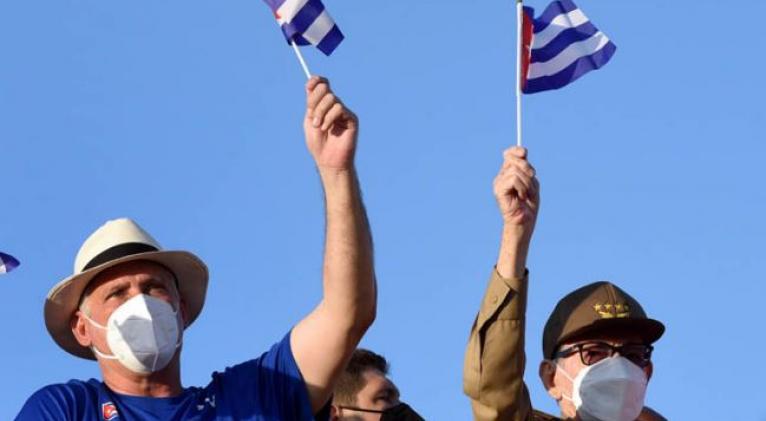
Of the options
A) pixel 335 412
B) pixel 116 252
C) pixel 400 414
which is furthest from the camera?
pixel 335 412

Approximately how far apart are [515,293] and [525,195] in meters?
0.47

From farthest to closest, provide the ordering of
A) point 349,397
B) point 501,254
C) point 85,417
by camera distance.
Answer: point 349,397 < point 501,254 < point 85,417

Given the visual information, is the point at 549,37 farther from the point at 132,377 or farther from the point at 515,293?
the point at 132,377

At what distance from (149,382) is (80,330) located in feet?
1.91

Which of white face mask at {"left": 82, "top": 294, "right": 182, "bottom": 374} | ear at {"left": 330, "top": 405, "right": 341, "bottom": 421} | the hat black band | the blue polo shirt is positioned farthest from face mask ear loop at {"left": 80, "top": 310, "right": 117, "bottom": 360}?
ear at {"left": 330, "top": 405, "right": 341, "bottom": 421}

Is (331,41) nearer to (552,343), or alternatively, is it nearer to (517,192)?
(517,192)

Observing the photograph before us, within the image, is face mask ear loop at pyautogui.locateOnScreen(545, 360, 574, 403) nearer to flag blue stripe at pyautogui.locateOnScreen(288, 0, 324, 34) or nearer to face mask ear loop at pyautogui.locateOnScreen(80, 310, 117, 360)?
flag blue stripe at pyautogui.locateOnScreen(288, 0, 324, 34)

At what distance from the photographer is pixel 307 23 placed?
28.1 feet

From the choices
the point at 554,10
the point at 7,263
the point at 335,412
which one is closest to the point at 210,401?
the point at 335,412

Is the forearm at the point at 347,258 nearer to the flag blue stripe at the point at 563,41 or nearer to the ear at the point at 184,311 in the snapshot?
the ear at the point at 184,311

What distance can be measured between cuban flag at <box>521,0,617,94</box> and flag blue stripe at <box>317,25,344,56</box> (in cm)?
133

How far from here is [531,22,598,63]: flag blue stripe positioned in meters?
9.67

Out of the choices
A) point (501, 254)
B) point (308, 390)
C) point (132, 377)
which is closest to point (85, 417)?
point (132, 377)

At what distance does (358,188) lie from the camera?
7770mm
